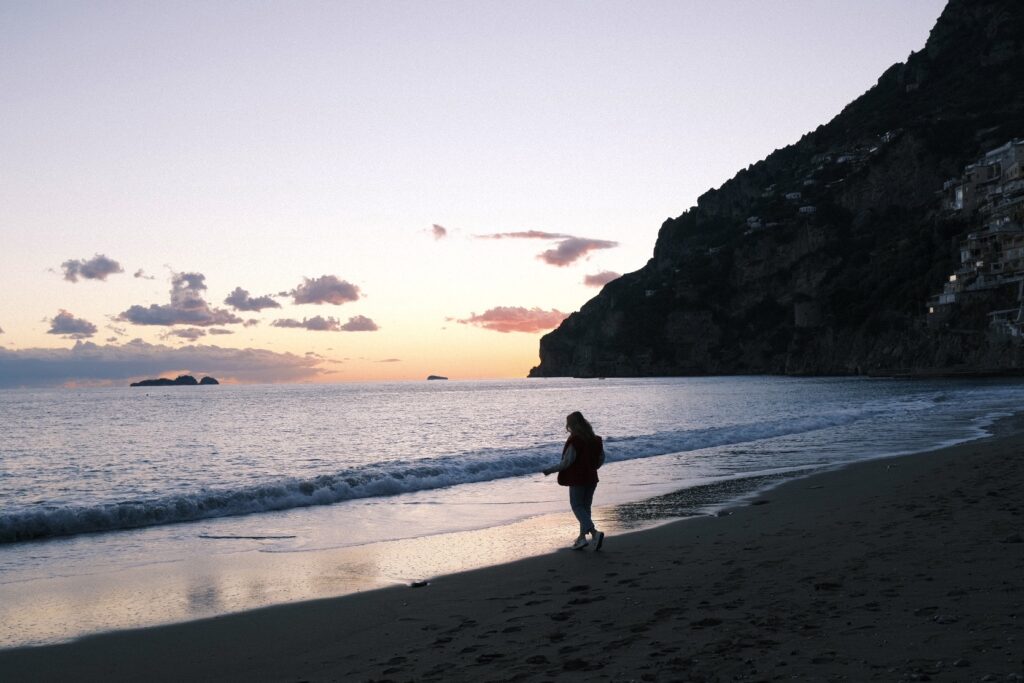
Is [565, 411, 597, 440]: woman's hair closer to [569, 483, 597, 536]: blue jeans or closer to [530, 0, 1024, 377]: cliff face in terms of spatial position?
[569, 483, 597, 536]: blue jeans

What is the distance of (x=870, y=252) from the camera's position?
147000 mm

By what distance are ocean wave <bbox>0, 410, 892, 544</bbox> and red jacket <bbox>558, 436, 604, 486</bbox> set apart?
27.4 feet

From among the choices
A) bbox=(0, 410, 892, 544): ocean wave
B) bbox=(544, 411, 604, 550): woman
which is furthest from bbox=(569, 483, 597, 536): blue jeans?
bbox=(0, 410, 892, 544): ocean wave

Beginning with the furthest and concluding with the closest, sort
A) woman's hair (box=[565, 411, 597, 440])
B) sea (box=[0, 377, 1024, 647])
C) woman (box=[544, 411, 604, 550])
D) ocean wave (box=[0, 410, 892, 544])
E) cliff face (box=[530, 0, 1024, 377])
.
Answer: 1. cliff face (box=[530, 0, 1024, 377])
2. ocean wave (box=[0, 410, 892, 544])
3. woman's hair (box=[565, 411, 597, 440])
4. woman (box=[544, 411, 604, 550])
5. sea (box=[0, 377, 1024, 647])

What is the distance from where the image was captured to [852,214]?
161375mm

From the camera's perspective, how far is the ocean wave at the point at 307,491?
46.9 ft

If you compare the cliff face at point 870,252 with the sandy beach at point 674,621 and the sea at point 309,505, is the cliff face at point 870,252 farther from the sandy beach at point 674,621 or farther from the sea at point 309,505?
the sandy beach at point 674,621

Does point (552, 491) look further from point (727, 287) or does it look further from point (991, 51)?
point (991, 51)

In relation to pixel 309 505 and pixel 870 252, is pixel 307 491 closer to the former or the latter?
pixel 309 505

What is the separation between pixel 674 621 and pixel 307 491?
13.0 m

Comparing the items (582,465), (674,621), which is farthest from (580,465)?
(674,621)

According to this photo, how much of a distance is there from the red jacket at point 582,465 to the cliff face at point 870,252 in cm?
9810

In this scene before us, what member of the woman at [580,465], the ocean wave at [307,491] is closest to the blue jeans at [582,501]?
the woman at [580,465]

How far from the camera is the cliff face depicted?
119812 millimetres
